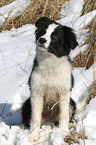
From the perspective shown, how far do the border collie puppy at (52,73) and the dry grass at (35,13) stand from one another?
3388 mm

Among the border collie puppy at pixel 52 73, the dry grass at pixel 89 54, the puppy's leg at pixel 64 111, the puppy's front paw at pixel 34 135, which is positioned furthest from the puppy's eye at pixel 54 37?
the dry grass at pixel 89 54

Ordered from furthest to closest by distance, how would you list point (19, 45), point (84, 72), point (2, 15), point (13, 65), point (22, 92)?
point (2, 15), point (19, 45), point (13, 65), point (84, 72), point (22, 92)

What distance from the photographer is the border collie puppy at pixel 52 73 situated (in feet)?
8.85

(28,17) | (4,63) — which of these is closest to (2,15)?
(28,17)

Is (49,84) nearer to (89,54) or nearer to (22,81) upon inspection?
(22,81)

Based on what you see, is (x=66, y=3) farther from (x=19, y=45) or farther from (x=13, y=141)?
(x=13, y=141)

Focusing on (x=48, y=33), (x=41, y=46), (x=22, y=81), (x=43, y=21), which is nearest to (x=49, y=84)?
(x=41, y=46)

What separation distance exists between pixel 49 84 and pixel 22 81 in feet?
4.94

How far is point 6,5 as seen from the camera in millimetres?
6691

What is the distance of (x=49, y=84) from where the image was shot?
9.05 feet

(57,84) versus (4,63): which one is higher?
(57,84)

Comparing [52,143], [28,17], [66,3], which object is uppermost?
[66,3]

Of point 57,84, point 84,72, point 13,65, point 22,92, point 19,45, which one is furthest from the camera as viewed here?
point 19,45

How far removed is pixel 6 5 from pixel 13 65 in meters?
2.67
